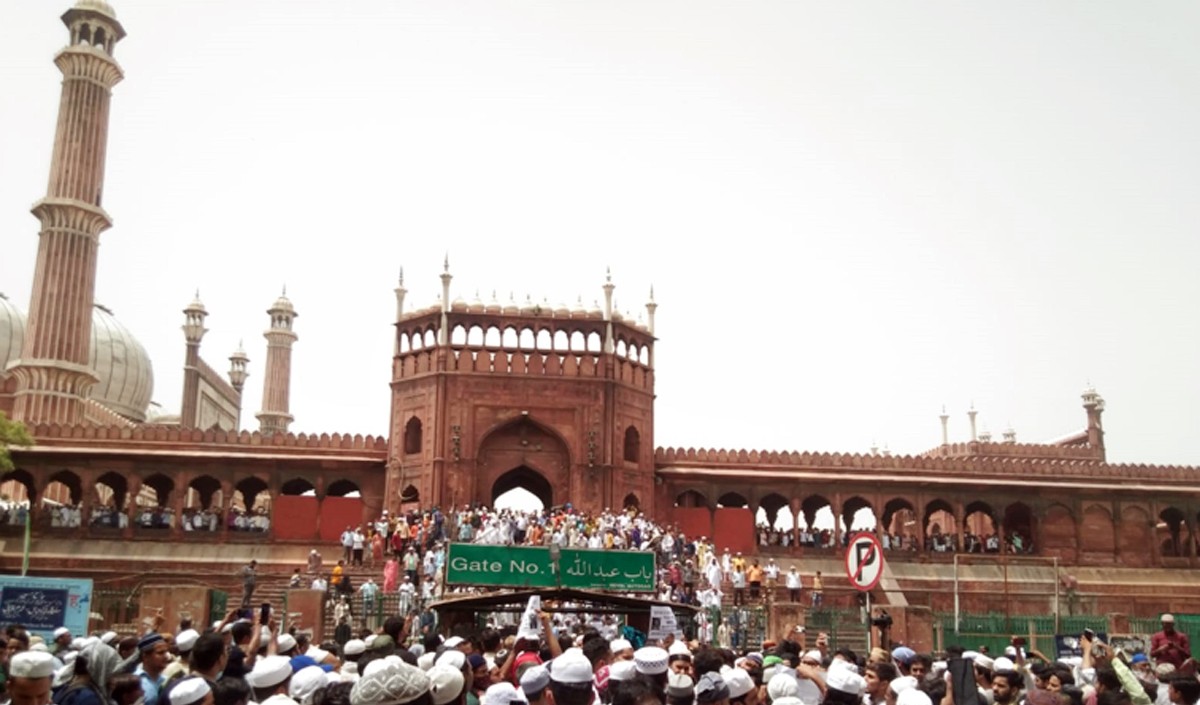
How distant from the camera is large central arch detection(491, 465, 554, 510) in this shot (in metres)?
31.0

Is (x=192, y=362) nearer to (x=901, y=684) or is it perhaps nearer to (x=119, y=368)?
(x=119, y=368)

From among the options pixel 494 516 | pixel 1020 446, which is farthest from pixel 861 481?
pixel 1020 446

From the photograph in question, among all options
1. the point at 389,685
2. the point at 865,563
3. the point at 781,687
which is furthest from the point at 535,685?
the point at 865,563

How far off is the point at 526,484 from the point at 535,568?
736 inches

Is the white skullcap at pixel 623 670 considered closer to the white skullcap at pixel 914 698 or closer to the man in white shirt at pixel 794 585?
the white skullcap at pixel 914 698

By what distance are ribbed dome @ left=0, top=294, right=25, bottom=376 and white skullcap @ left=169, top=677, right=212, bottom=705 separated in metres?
42.5

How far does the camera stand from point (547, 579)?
44.7 feet

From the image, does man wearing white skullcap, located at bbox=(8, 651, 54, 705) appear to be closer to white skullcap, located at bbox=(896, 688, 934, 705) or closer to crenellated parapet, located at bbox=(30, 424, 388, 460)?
white skullcap, located at bbox=(896, 688, 934, 705)

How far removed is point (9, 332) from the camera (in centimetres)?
4344

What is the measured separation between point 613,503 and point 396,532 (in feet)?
21.0

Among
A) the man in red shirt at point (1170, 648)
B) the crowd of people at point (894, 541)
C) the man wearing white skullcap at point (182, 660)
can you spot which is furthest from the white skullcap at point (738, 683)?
the crowd of people at point (894, 541)

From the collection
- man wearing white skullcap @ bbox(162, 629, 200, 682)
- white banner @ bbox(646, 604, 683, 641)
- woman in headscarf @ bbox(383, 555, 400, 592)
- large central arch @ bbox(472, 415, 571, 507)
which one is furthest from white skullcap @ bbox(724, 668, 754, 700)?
large central arch @ bbox(472, 415, 571, 507)

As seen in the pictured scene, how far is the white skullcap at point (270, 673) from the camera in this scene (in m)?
5.82

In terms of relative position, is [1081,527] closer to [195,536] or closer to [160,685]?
[195,536]
